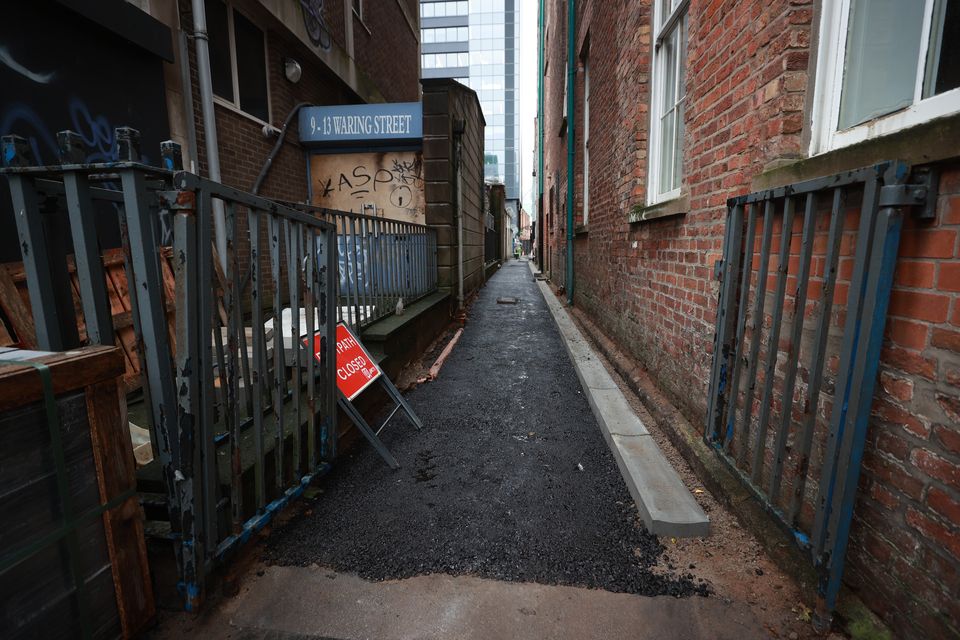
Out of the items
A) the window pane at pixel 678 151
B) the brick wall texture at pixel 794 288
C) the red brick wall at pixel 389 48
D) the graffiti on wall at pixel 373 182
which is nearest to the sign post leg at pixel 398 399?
the brick wall texture at pixel 794 288

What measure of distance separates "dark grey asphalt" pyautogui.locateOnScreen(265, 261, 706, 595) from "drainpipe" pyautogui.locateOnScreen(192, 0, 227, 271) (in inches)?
145

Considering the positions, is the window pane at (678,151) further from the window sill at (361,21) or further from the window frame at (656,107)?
the window sill at (361,21)

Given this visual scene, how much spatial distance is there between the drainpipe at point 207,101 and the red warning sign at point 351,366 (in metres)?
3.33

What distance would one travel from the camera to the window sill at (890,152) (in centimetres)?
121

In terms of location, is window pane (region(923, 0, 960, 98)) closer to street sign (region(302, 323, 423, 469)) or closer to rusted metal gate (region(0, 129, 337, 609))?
rusted metal gate (region(0, 129, 337, 609))

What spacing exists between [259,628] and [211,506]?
1.55 feet

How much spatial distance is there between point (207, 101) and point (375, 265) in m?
3.57

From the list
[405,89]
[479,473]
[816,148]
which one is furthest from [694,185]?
[405,89]

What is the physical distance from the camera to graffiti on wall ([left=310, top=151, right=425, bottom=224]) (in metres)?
7.55

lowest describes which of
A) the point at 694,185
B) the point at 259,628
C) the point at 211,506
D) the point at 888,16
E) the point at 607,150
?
the point at 259,628

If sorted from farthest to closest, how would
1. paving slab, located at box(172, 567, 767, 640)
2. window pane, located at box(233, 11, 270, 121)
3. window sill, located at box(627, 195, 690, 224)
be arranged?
window pane, located at box(233, 11, 270, 121) < window sill, located at box(627, 195, 690, 224) < paving slab, located at box(172, 567, 767, 640)

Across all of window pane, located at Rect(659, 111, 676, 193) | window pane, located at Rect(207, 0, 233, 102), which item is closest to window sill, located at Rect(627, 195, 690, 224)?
window pane, located at Rect(659, 111, 676, 193)

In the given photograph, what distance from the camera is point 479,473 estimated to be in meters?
2.74

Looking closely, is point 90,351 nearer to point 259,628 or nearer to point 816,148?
point 259,628
